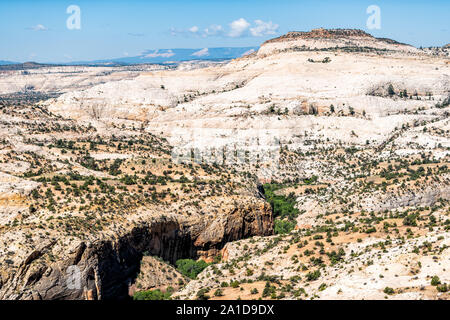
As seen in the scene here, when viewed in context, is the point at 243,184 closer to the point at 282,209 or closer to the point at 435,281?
the point at 282,209

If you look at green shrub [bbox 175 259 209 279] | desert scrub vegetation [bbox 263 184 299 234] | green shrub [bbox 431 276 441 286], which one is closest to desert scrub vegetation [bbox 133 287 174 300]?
green shrub [bbox 175 259 209 279]

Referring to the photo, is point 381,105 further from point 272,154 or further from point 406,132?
point 272,154

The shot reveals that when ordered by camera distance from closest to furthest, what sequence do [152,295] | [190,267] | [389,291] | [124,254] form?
[389,291] < [152,295] < [124,254] < [190,267]

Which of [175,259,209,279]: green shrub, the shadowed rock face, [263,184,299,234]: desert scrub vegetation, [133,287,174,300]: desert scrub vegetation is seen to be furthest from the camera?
[263,184,299,234]: desert scrub vegetation
